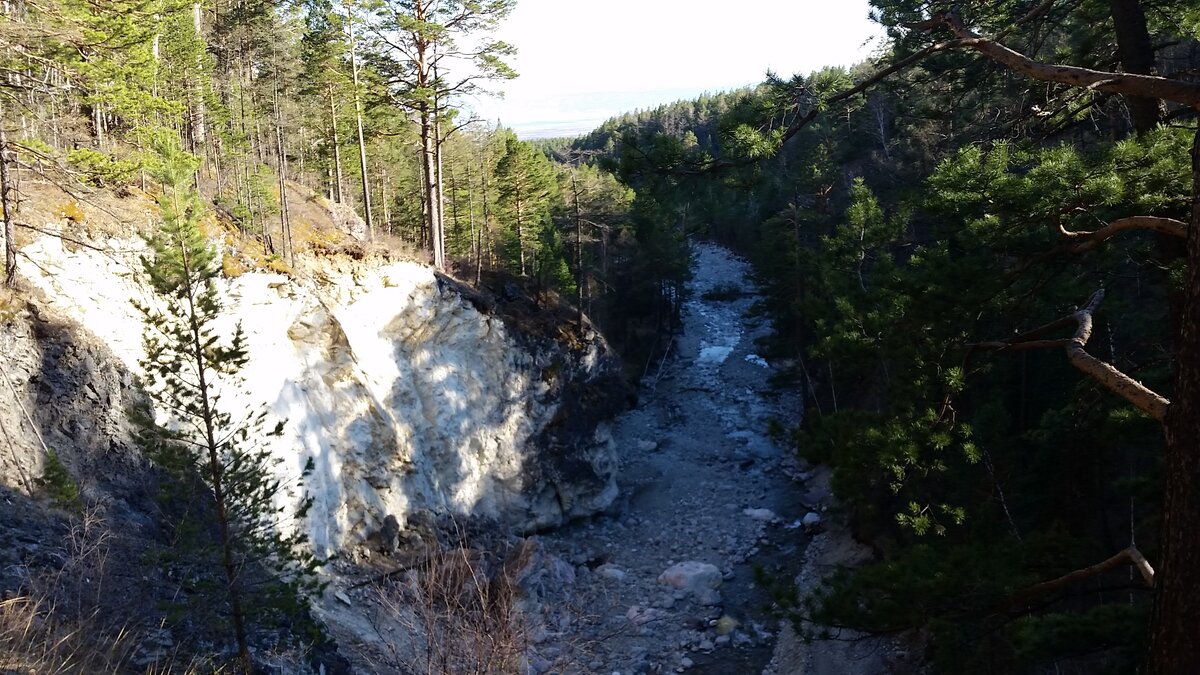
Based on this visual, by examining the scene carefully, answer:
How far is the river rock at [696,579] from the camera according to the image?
19562 mm

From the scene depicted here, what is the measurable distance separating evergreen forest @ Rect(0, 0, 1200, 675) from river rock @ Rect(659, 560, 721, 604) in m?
4.26

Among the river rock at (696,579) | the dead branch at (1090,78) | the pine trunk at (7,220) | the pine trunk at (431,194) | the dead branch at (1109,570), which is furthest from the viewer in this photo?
the pine trunk at (431,194)

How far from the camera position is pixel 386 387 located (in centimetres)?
2006

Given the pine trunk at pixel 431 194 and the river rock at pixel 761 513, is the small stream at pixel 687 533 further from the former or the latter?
the pine trunk at pixel 431 194

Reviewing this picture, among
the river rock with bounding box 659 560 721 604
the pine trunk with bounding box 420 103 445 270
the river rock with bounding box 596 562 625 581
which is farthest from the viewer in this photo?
the pine trunk with bounding box 420 103 445 270

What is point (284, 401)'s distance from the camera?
16.8 metres

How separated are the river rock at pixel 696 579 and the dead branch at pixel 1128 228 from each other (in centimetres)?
1568

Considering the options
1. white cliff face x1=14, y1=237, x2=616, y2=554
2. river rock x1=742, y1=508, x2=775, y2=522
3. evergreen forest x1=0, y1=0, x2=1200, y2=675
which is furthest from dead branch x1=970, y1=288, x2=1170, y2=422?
river rock x1=742, y1=508, x2=775, y2=522

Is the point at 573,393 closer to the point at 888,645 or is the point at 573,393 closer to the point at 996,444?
the point at 888,645

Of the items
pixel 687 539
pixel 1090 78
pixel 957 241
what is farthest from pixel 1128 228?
pixel 687 539

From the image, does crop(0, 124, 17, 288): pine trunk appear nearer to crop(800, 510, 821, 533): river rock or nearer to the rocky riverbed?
the rocky riverbed

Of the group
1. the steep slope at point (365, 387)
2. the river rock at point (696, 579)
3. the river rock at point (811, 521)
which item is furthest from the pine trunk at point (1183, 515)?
the river rock at point (811, 521)

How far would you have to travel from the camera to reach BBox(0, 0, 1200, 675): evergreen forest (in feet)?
18.4

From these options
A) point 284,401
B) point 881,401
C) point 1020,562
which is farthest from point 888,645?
point 284,401
